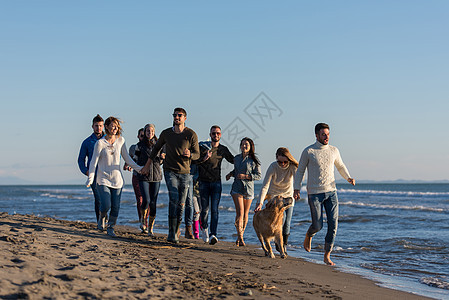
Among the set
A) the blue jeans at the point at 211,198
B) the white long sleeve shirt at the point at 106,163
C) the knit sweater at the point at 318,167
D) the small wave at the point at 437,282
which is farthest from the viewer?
the blue jeans at the point at 211,198

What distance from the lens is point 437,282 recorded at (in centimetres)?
589

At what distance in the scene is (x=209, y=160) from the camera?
7832mm

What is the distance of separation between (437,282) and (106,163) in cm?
524

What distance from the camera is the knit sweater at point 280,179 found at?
7.06 metres

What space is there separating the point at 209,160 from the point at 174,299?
428 cm

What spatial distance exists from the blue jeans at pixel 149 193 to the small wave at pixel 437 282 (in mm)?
4694

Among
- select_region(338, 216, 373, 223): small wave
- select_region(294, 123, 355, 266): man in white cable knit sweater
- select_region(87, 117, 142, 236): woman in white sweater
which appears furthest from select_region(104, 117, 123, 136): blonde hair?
select_region(338, 216, 373, 223): small wave

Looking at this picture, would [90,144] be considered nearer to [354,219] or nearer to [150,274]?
[150,274]

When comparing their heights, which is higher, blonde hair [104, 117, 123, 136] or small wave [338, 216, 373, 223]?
blonde hair [104, 117, 123, 136]

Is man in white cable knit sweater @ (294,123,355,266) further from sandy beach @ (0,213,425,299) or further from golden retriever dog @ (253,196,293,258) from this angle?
sandy beach @ (0,213,425,299)

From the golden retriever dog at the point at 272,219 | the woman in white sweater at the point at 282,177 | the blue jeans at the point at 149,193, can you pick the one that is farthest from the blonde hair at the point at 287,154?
the blue jeans at the point at 149,193

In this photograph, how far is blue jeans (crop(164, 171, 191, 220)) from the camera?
7211 mm

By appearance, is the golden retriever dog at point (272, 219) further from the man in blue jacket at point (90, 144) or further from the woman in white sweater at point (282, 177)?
the man in blue jacket at point (90, 144)

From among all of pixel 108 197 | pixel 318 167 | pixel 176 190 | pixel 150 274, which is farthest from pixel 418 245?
pixel 150 274
